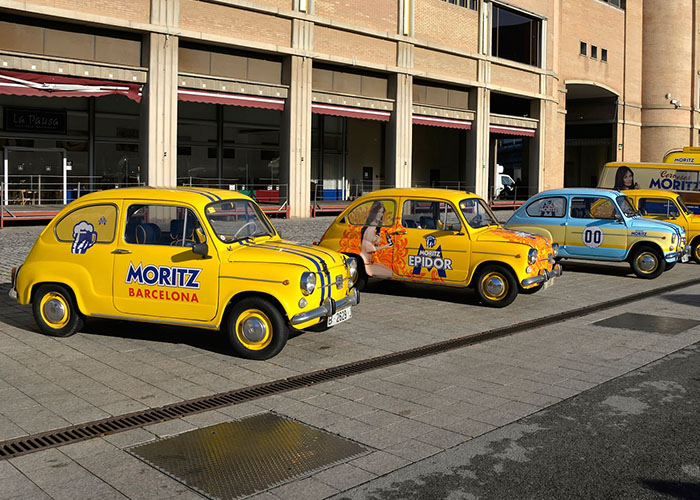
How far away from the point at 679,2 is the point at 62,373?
166 ft

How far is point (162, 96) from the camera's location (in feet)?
77.4

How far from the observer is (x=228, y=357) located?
7.68 meters

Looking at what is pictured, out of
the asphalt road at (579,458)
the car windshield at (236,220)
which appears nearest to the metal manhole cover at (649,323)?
the asphalt road at (579,458)

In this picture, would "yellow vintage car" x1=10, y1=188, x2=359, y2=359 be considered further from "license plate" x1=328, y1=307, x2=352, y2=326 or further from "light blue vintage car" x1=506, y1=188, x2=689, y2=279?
"light blue vintage car" x1=506, y1=188, x2=689, y2=279

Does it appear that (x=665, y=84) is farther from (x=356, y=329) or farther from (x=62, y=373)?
(x=62, y=373)

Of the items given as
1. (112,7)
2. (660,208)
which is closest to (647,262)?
(660,208)

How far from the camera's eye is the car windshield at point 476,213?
11.1 metres

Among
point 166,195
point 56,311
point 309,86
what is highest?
point 309,86

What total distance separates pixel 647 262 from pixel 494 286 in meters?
5.32

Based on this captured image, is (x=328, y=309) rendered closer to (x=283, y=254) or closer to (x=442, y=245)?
(x=283, y=254)

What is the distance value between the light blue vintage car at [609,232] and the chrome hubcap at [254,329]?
8155 mm

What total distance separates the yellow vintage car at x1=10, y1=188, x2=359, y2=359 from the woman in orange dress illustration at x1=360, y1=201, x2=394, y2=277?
3.00 meters

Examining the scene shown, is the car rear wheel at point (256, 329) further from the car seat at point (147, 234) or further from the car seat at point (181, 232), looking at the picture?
the car seat at point (147, 234)

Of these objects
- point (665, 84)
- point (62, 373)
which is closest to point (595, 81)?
point (665, 84)
